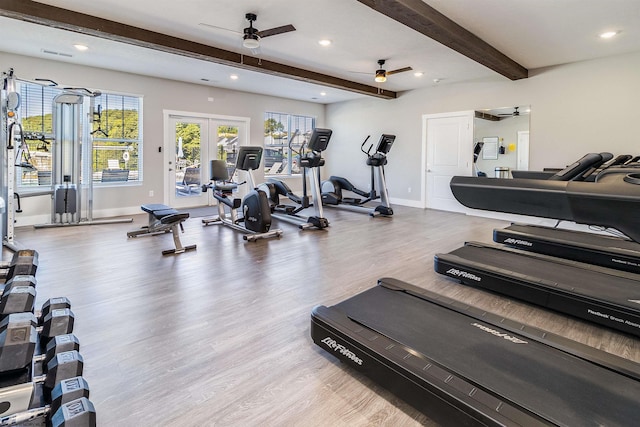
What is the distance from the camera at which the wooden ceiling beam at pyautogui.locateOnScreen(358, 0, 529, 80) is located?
3.19m

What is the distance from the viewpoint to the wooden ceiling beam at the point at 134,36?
361 centimetres

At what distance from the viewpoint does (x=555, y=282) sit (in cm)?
280

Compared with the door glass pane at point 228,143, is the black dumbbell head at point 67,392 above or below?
below

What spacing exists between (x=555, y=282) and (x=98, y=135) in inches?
281

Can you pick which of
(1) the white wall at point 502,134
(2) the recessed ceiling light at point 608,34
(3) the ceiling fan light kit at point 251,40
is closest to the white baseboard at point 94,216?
(3) the ceiling fan light kit at point 251,40

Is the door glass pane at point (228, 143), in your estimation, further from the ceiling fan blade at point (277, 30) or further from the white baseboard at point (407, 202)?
the ceiling fan blade at point (277, 30)

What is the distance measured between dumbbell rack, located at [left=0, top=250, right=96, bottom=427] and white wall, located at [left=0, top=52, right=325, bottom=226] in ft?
17.2

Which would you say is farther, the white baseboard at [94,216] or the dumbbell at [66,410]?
the white baseboard at [94,216]

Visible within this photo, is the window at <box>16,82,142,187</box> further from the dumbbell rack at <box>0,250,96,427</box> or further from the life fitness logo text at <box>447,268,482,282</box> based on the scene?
the life fitness logo text at <box>447,268,482,282</box>

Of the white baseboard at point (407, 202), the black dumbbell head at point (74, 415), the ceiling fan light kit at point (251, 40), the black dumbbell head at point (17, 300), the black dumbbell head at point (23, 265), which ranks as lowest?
the black dumbbell head at point (74, 415)

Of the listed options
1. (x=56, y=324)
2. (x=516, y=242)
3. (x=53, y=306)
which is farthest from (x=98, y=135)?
(x=516, y=242)

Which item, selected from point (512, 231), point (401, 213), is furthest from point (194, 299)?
point (401, 213)

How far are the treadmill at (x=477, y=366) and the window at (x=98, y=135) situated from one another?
5.69m

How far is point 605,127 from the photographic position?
5402 millimetres
